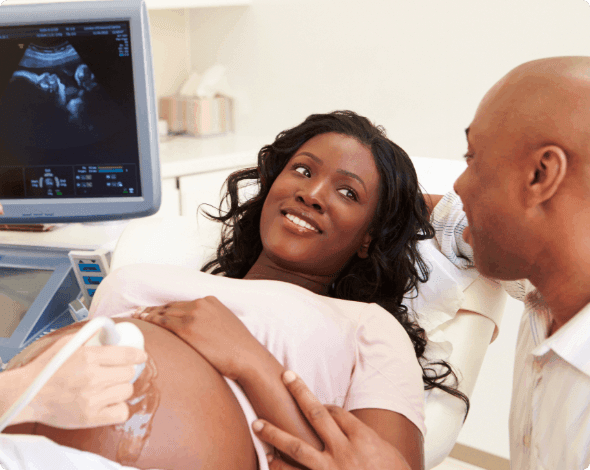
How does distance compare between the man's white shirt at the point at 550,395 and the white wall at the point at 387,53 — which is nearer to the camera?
the man's white shirt at the point at 550,395

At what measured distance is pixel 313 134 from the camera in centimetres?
139

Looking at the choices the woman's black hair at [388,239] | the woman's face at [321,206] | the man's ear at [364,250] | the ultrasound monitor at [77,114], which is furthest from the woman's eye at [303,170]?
the ultrasound monitor at [77,114]

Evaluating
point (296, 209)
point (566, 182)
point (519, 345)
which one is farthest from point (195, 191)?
point (566, 182)

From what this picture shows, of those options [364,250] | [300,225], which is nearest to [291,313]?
[300,225]

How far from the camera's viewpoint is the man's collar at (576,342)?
3.15ft

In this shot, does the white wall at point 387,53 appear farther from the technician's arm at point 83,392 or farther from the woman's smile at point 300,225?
the technician's arm at point 83,392

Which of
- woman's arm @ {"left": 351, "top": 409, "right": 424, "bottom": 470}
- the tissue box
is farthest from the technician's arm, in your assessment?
the tissue box

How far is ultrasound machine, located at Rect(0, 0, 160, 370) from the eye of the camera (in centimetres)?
131

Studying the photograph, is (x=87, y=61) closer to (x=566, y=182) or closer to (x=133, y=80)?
(x=133, y=80)

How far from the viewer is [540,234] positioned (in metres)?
0.95

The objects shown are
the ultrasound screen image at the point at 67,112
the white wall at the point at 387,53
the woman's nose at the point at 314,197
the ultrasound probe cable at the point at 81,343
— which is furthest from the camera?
→ the white wall at the point at 387,53

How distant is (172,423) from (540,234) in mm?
655

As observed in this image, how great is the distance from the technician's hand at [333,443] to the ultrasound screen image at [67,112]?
73 cm

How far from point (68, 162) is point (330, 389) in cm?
84
